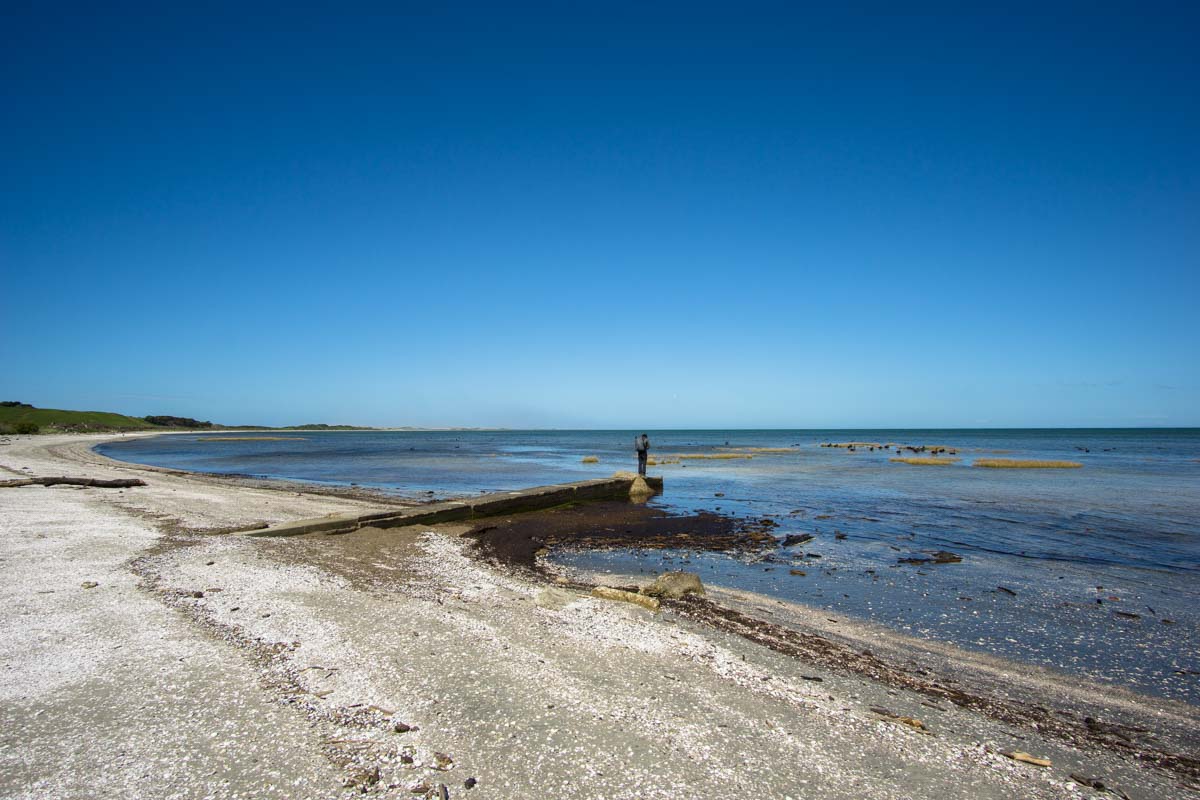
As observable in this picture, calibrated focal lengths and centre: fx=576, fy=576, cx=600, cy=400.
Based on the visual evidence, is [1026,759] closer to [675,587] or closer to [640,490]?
[675,587]

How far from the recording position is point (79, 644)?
5754 millimetres

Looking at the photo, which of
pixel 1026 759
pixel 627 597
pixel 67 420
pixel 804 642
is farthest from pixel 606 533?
pixel 67 420

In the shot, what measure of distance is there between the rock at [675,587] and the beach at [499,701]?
0.42 meters

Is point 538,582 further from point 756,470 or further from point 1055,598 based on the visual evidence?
point 756,470

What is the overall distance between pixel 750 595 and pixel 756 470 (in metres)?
30.0

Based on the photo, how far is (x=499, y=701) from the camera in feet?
16.2

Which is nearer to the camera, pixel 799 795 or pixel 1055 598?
pixel 799 795

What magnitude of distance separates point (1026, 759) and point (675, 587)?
4.96 m

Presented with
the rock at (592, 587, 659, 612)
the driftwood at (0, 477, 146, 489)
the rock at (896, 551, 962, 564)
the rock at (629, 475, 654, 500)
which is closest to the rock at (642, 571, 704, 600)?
Result: the rock at (592, 587, 659, 612)

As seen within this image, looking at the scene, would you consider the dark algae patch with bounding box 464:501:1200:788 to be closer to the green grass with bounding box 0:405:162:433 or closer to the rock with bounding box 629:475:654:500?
the rock with bounding box 629:475:654:500

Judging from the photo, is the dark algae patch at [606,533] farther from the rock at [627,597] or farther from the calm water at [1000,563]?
the rock at [627,597]

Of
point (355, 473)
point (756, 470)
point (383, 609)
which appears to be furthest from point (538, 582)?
point (756, 470)

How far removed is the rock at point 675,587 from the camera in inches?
348

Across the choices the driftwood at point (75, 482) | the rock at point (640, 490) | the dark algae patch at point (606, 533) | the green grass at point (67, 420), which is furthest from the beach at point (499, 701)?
the green grass at point (67, 420)
